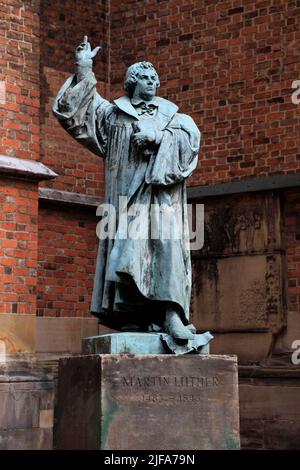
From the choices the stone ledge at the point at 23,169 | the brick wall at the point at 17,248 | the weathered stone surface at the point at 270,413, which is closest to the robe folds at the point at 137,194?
the stone ledge at the point at 23,169

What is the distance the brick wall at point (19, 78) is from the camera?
944cm

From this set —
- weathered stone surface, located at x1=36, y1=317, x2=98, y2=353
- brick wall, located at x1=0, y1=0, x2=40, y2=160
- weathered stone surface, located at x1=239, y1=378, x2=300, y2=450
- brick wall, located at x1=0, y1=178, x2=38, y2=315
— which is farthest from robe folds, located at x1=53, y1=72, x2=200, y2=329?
weathered stone surface, located at x1=36, y1=317, x2=98, y2=353

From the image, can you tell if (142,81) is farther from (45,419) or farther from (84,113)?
(45,419)

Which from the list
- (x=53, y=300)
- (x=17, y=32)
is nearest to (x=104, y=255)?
(x=17, y=32)

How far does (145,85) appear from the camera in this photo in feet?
21.1

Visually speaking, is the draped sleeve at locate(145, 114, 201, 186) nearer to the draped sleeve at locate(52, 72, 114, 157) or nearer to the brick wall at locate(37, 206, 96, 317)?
the draped sleeve at locate(52, 72, 114, 157)

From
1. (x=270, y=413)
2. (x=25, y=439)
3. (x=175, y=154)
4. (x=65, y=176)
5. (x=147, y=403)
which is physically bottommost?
(x=25, y=439)

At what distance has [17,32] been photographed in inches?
382

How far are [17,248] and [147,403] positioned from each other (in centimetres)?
385

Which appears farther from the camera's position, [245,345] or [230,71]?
[230,71]

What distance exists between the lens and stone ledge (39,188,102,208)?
11039 millimetres

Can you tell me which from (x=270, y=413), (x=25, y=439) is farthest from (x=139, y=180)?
(x=270, y=413)
